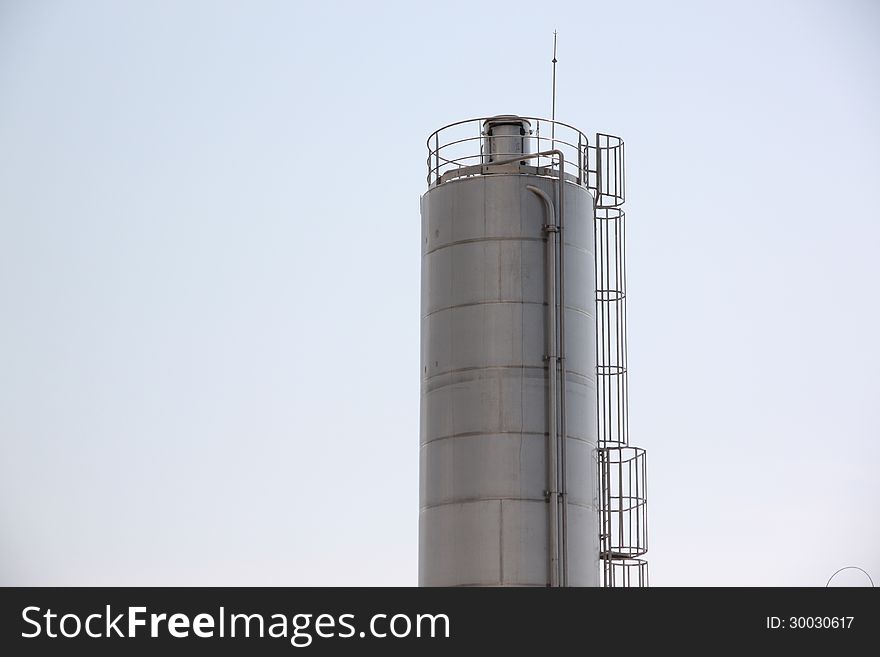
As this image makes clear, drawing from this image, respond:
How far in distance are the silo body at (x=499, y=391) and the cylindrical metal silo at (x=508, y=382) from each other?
0.02 metres

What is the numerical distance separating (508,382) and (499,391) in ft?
0.74

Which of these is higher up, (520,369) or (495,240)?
(495,240)

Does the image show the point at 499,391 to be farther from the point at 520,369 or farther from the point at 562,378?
the point at 562,378

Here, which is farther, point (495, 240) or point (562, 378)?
point (495, 240)

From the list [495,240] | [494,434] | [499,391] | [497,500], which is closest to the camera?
[497,500]

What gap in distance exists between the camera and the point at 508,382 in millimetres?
30531

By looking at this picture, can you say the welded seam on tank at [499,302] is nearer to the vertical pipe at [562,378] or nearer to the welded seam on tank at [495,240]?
the vertical pipe at [562,378]

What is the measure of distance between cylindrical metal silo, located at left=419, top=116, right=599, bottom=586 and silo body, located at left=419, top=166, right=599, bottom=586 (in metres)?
0.02

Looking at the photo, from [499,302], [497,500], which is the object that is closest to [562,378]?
[499,302]

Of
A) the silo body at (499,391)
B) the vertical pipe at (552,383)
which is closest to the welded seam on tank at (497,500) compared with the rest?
the silo body at (499,391)
